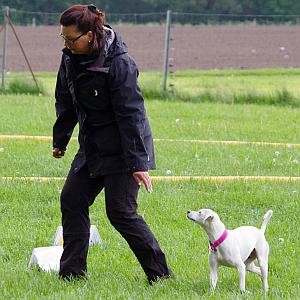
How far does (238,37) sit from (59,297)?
29008mm

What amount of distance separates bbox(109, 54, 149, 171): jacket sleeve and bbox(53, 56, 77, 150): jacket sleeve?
Answer: 0.40m

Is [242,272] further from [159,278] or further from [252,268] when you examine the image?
[159,278]

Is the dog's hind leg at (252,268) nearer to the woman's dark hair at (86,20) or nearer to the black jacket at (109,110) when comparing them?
the black jacket at (109,110)

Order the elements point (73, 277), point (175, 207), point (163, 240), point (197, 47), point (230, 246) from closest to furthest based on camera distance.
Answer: point (230, 246)
point (73, 277)
point (163, 240)
point (175, 207)
point (197, 47)

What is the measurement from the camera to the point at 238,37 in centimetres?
3400

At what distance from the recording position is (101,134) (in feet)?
19.5

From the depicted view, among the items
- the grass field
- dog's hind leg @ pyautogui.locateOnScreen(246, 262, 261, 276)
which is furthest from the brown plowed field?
dog's hind leg @ pyautogui.locateOnScreen(246, 262, 261, 276)

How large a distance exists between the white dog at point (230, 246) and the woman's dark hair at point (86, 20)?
3.83ft

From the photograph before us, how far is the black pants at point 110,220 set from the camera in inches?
235

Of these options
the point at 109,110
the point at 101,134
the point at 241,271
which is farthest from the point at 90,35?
the point at 241,271

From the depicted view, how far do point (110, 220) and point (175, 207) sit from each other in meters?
2.36

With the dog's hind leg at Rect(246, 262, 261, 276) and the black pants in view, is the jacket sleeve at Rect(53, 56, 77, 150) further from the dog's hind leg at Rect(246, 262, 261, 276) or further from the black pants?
the dog's hind leg at Rect(246, 262, 261, 276)

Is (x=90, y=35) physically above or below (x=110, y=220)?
above

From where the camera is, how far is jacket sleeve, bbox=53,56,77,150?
6.10 metres
